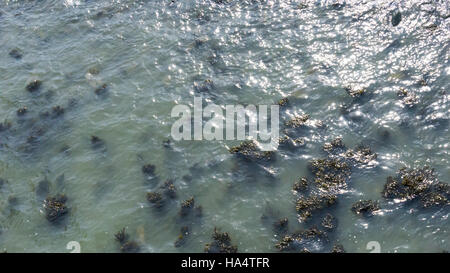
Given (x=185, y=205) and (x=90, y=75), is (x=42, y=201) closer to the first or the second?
(x=185, y=205)

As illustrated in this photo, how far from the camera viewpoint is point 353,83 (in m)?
17.5

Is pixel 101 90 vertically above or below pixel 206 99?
above

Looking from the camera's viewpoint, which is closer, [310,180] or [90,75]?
[310,180]

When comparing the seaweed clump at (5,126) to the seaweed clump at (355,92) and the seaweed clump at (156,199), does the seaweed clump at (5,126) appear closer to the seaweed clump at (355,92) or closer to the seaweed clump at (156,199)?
the seaweed clump at (156,199)

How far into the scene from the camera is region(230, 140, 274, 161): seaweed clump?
15586 mm

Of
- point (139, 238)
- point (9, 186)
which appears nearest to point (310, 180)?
point (139, 238)

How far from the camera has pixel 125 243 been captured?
1370 cm

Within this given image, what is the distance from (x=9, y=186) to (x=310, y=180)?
37.6 ft

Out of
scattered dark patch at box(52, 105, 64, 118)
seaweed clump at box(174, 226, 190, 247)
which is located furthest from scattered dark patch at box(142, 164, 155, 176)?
scattered dark patch at box(52, 105, 64, 118)

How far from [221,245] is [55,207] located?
6288 mm

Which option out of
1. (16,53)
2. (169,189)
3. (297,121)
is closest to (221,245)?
(169,189)

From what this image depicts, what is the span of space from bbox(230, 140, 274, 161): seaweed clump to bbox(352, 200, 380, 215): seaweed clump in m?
3.56

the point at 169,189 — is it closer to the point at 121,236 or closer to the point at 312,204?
the point at 121,236

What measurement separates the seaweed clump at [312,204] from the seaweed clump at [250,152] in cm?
228
